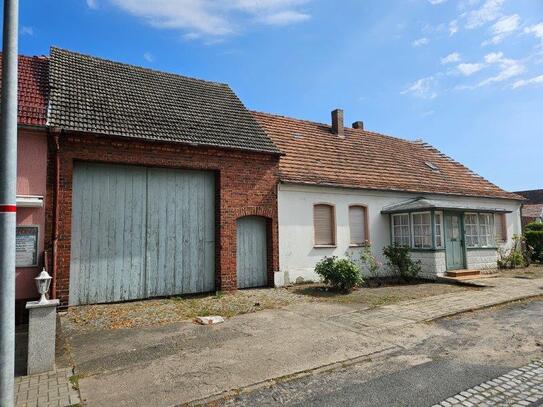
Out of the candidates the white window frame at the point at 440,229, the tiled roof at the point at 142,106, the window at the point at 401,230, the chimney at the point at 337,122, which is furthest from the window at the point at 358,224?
the chimney at the point at 337,122

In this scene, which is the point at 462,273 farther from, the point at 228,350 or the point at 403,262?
the point at 228,350

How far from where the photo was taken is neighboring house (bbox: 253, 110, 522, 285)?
12758 millimetres

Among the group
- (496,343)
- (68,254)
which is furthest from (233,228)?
(496,343)

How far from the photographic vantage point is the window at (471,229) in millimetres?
15297

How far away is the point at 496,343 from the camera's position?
630 centimetres

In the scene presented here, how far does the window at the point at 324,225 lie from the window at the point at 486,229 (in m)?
6.99

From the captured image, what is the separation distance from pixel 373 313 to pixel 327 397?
4382 millimetres

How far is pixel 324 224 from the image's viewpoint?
13586mm

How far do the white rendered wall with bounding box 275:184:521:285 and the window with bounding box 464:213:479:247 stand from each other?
0.64 m

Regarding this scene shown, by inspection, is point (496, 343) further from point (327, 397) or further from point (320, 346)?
point (327, 397)

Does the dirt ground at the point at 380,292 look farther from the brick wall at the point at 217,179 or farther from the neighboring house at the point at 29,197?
the neighboring house at the point at 29,197

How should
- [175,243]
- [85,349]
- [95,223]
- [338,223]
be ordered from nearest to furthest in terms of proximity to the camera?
1. [85,349]
2. [95,223]
3. [175,243]
4. [338,223]

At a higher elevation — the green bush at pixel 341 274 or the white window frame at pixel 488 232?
the white window frame at pixel 488 232

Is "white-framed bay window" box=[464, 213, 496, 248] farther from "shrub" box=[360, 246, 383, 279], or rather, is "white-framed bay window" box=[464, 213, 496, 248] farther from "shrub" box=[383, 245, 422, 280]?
"shrub" box=[360, 246, 383, 279]
